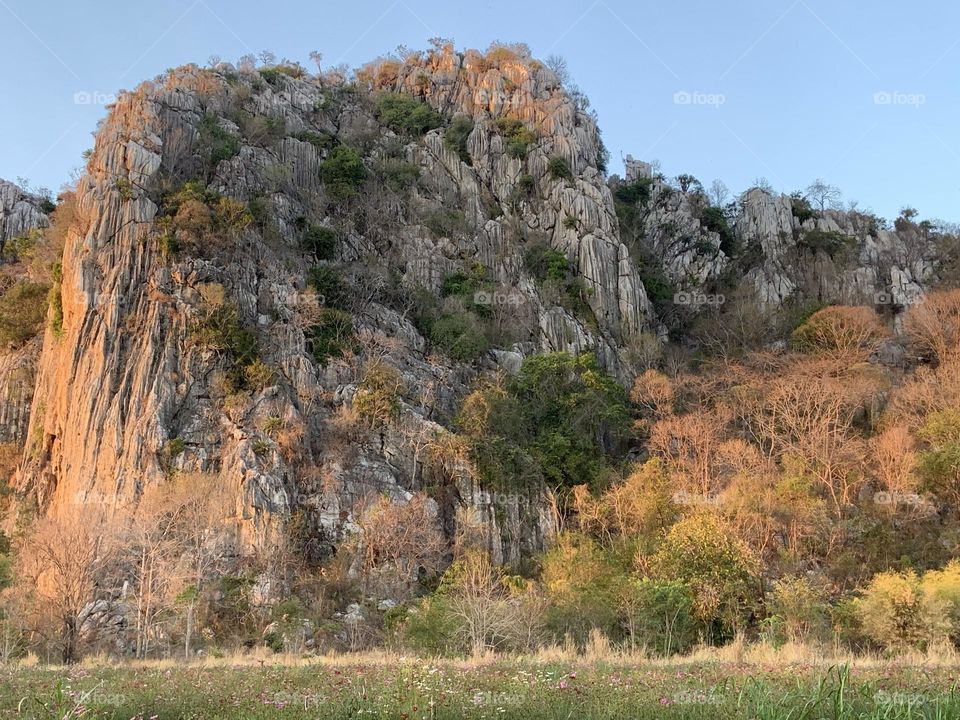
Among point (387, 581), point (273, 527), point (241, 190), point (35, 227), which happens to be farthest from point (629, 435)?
point (35, 227)

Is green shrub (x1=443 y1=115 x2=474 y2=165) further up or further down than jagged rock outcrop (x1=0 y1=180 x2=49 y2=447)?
further up

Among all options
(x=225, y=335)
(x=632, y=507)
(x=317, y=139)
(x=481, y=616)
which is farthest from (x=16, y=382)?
(x=632, y=507)

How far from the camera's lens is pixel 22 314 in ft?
128

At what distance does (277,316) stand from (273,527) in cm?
1157

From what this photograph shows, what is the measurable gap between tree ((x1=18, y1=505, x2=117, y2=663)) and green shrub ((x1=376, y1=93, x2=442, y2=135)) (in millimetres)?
36242

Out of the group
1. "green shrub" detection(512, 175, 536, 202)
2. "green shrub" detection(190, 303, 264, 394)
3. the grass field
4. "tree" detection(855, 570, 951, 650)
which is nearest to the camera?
the grass field

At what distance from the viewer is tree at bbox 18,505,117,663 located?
72.3 feet

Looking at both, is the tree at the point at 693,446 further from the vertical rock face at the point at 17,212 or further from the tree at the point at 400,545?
the vertical rock face at the point at 17,212

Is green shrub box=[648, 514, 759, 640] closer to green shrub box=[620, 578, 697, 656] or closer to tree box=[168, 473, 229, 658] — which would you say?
green shrub box=[620, 578, 697, 656]

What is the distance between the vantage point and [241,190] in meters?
39.6

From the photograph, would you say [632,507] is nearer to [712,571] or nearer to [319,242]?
[712,571]

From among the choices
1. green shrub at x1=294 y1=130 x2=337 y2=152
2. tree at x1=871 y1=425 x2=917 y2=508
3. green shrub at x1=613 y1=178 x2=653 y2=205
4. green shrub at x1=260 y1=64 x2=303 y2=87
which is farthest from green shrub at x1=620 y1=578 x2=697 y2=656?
green shrub at x1=260 y1=64 x2=303 y2=87

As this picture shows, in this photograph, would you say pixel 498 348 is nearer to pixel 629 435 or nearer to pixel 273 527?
pixel 629 435

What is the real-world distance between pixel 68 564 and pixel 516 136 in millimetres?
39655
